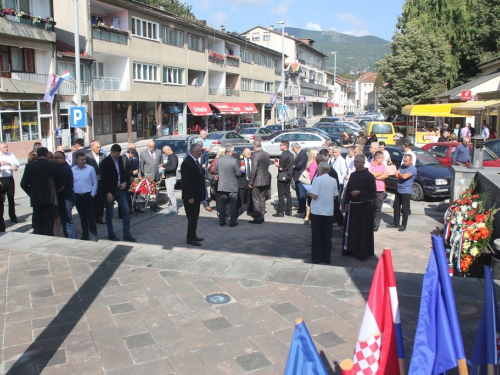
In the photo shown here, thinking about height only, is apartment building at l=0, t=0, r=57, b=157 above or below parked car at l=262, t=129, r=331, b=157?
above

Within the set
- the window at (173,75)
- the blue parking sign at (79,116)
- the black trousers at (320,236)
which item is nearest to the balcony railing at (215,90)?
the window at (173,75)

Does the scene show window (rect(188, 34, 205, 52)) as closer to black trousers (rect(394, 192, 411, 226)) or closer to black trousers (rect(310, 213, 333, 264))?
black trousers (rect(394, 192, 411, 226))

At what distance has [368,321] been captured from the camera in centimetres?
306

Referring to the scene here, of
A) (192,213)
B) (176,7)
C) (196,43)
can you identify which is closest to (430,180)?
(192,213)

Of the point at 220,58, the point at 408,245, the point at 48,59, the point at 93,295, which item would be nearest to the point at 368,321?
the point at 93,295

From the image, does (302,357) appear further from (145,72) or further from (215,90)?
(215,90)

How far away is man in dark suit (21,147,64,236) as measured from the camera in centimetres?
771

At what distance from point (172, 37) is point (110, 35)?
737cm

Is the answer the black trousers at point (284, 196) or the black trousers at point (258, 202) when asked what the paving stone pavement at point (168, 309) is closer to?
the black trousers at point (258, 202)

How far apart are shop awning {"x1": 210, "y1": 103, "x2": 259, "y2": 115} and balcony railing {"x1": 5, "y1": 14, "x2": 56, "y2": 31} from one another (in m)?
19.6

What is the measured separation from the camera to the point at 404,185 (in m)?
9.60

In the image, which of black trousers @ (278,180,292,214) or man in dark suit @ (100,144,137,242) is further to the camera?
black trousers @ (278,180,292,214)

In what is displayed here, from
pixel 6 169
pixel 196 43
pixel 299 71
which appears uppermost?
pixel 299 71

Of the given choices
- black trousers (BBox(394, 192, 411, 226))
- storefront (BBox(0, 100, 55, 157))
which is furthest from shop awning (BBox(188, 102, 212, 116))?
black trousers (BBox(394, 192, 411, 226))
